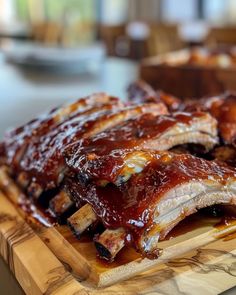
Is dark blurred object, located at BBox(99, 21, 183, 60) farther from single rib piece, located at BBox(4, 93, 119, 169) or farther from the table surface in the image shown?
single rib piece, located at BBox(4, 93, 119, 169)

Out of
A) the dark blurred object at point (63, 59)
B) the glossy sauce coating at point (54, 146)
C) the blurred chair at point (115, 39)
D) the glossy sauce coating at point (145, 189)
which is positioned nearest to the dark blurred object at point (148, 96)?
the glossy sauce coating at point (54, 146)

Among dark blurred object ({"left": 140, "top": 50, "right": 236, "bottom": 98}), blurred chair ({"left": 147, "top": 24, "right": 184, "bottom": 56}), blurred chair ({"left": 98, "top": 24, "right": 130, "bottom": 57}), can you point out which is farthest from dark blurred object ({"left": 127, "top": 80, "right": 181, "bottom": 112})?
blurred chair ({"left": 98, "top": 24, "right": 130, "bottom": 57})

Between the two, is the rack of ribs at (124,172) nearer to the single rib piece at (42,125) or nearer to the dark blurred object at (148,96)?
the single rib piece at (42,125)

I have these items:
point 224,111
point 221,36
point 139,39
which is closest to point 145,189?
point 224,111

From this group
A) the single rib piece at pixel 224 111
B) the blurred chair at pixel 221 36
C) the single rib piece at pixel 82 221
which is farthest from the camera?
the blurred chair at pixel 221 36

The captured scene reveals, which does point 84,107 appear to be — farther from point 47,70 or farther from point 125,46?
point 125,46

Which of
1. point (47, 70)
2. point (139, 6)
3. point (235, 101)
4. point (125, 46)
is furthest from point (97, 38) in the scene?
point (235, 101)

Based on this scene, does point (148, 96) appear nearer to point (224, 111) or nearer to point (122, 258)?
point (224, 111)
